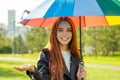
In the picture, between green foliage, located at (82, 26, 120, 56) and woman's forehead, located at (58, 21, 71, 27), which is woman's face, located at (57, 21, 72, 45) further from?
green foliage, located at (82, 26, 120, 56)

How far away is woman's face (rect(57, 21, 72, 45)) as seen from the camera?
12.2 ft

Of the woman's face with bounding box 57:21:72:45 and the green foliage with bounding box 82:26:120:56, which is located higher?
the woman's face with bounding box 57:21:72:45

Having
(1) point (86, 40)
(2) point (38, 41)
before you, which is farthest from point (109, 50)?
(2) point (38, 41)

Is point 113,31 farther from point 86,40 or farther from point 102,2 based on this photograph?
point 102,2

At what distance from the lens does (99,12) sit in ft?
11.9

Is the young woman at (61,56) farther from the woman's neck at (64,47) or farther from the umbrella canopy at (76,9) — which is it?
the umbrella canopy at (76,9)

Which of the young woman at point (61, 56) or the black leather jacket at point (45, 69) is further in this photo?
the young woman at point (61, 56)

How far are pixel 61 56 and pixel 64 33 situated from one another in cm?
23

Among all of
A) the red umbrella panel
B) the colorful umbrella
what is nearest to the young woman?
the colorful umbrella

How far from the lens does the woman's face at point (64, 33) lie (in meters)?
3.71

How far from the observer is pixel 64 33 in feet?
12.2

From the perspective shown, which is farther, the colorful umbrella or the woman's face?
the woman's face

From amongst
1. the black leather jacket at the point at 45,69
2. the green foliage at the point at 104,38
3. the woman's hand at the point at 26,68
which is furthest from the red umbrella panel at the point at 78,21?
the green foliage at the point at 104,38

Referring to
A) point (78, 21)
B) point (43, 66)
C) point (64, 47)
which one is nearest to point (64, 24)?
point (64, 47)
